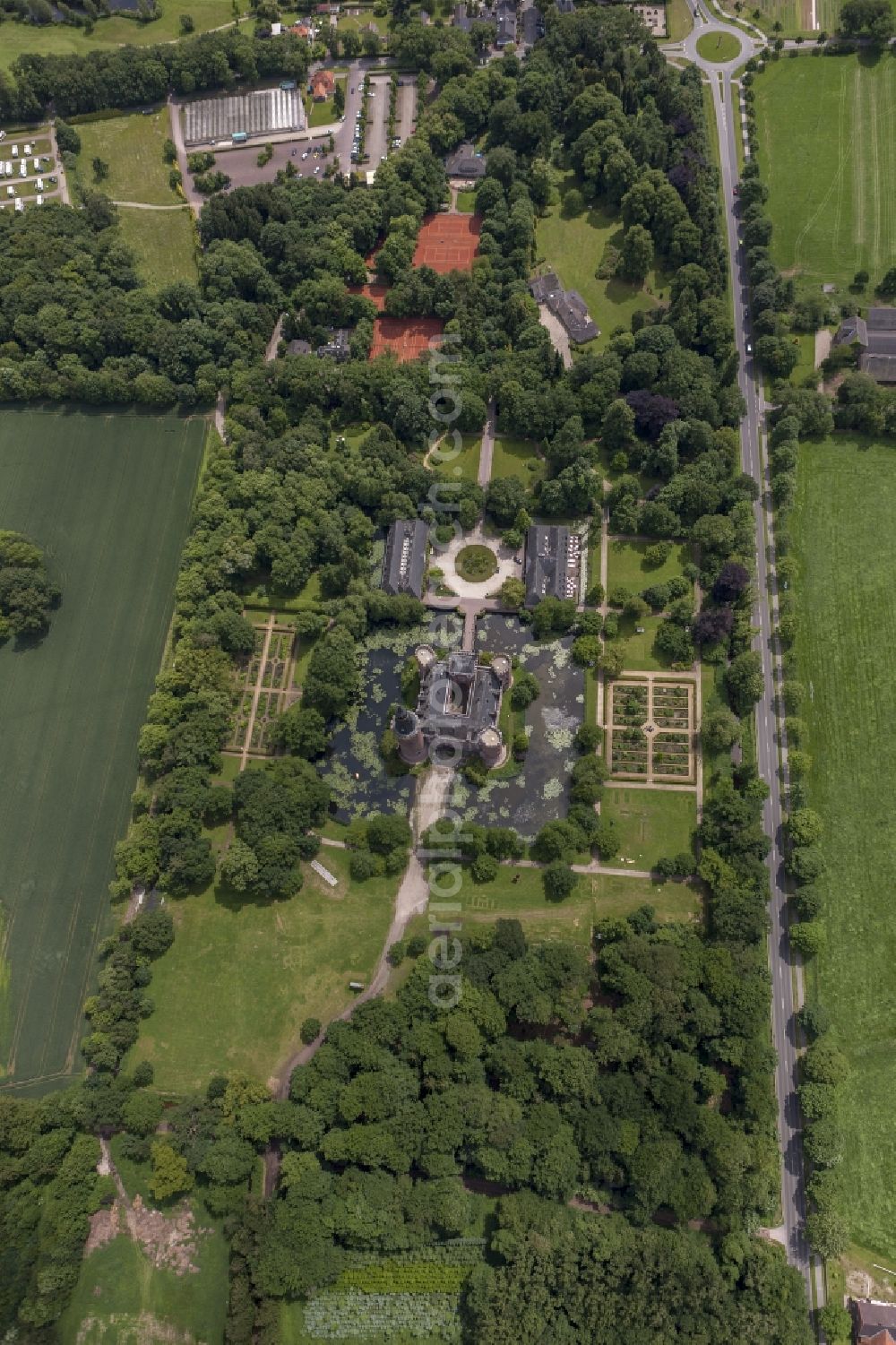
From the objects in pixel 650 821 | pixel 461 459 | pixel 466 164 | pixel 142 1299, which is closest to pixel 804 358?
pixel 461 459

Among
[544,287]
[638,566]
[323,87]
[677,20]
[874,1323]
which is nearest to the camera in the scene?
[874,1323]

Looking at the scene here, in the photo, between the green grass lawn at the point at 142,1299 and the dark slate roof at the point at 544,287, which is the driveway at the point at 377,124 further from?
the green grass lawn at the point at 142,1299

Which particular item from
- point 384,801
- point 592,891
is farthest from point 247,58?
point 592,891

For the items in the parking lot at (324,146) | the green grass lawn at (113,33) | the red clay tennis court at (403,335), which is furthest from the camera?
the green grass lawn at (113,33)

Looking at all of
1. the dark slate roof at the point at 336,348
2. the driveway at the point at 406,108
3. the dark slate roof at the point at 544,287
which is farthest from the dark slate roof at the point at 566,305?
the driveway at the point at 406,108

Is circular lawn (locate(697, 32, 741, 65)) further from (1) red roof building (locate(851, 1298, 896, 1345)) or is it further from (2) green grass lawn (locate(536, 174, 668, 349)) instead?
(1) red roof building (locate(851, 1298, 896, 1345))

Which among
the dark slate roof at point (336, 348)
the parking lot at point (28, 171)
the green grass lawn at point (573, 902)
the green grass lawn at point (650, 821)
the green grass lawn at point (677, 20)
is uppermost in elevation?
the green grass lawn at point (677, 20)

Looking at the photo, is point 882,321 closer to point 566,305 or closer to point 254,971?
point 566,305
